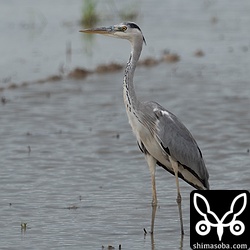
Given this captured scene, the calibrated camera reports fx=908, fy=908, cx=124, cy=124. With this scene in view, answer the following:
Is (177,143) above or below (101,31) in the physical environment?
below

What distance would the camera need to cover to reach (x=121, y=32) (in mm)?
8438

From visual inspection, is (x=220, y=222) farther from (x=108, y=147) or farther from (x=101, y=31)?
(x=108, y=147)

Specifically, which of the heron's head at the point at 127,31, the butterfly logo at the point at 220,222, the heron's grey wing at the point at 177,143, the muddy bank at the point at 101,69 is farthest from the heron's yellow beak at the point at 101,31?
the muddy bank at the point at 101,69

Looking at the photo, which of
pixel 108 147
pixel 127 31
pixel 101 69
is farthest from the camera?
pixel 101 69

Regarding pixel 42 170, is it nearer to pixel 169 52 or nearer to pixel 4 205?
pixel 4 205

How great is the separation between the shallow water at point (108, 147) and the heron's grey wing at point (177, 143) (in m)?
0.52

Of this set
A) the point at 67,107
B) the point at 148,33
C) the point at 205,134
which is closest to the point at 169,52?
the point at 148,33

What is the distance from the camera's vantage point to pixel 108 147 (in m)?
10.9

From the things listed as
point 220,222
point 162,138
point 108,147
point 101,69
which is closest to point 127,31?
point 162,138

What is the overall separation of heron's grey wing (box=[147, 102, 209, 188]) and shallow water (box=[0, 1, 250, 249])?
20.5 inches

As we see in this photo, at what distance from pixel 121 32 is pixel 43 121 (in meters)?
3.94

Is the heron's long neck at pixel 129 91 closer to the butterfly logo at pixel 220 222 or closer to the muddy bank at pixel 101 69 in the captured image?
the butterfly logo at pixel 220 222

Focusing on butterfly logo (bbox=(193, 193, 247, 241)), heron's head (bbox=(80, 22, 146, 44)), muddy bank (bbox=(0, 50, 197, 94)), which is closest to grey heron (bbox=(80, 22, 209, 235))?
heron's head (bbox=(80, 22, 146, 44))

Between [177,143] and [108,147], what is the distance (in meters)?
2.98
